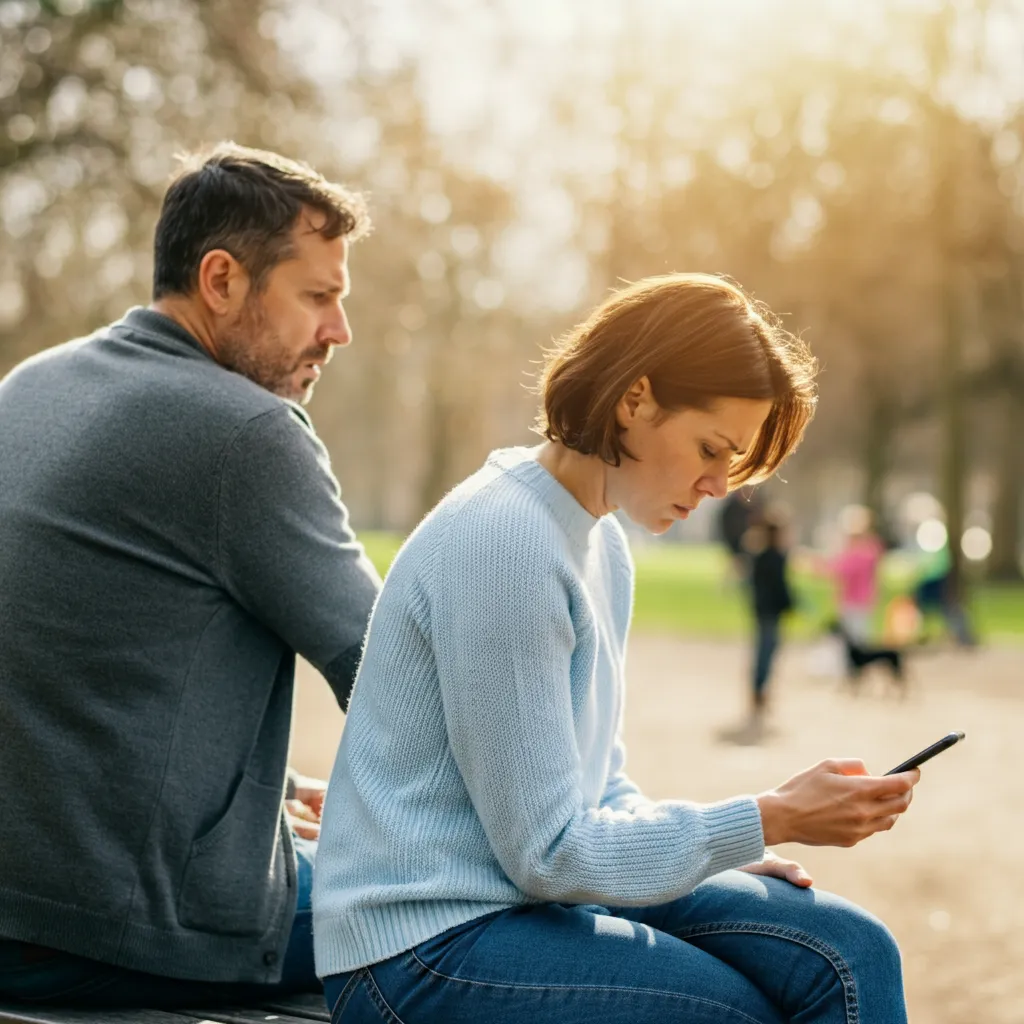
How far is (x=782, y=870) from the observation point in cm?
255

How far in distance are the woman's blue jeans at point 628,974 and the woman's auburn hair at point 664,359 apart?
2.21 ft

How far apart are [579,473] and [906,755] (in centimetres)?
862

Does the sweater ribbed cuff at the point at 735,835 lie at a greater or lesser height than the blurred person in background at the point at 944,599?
greater

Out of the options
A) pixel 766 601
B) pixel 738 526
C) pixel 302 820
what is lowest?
pixel 738 526

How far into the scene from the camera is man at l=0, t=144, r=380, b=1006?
102 inches

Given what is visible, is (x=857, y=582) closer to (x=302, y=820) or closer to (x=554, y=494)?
(x=302, y=820)

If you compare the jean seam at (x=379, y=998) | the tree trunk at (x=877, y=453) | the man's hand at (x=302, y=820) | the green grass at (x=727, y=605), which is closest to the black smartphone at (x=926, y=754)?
the jean seam at (x=379, y=998)

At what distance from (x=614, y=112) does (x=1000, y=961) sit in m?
20.4

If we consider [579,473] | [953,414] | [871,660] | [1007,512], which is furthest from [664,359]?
[1007,512]

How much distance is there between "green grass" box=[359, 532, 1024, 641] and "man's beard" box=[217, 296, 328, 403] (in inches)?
469

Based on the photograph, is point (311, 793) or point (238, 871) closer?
point (238, 871)

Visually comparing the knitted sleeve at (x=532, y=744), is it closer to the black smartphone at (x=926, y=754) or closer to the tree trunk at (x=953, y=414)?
the black smartphone at (x=926, y=754)

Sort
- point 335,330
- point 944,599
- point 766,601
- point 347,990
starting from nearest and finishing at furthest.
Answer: point 347,990
point 335,330
point 766,601
point 944,599

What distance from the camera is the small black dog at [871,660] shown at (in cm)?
1455
